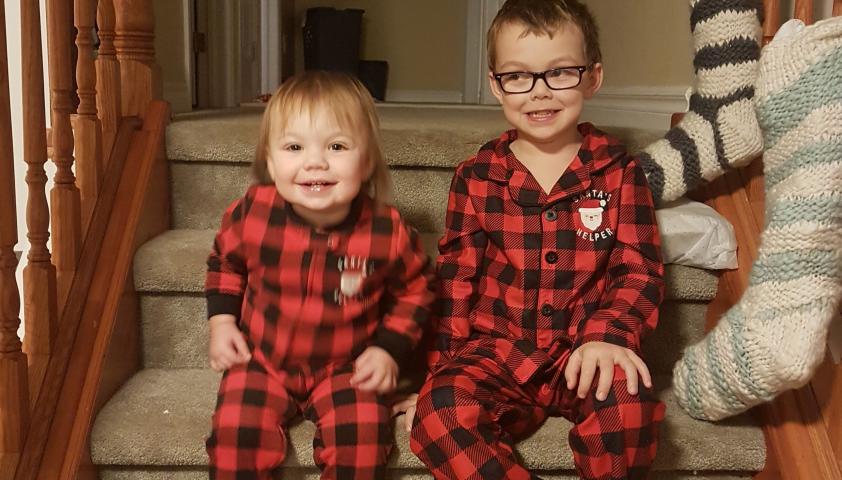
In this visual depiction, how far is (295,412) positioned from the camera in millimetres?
1219

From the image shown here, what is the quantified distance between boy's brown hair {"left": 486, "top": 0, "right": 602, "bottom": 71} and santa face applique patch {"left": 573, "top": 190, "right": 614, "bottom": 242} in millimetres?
220

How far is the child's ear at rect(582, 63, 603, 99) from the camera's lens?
1.31 meters

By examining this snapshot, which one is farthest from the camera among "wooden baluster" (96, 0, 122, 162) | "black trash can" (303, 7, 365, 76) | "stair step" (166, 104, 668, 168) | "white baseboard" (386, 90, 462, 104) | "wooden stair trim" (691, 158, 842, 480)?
"white baseboard" (386, 90, 462, 104)

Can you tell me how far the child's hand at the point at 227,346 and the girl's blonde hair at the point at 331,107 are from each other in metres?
0.26

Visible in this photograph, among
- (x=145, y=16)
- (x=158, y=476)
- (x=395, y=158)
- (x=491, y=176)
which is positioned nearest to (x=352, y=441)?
(x=158, y=476)

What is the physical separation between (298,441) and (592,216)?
588 mm

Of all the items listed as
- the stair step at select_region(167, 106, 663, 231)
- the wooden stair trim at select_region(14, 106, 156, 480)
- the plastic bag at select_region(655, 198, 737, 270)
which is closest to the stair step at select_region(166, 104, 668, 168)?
Result: the stair step at select_region(167, 106, 663, 231)

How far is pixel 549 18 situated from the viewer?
1.29 metres

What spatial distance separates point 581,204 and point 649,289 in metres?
0.18

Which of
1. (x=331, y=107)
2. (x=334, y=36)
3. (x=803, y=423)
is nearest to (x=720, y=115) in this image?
(x=803, y=423)

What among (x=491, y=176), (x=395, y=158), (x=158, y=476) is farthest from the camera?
(x=395, y=158)

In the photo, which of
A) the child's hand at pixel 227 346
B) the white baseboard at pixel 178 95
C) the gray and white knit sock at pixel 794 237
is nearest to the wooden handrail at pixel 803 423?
the gray and white knit sock at pixel 794 237

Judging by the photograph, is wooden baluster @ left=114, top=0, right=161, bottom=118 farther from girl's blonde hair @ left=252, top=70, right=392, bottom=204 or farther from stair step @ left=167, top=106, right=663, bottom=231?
girl's blonde hair @ left=252, top=70, right=392, bottom=204

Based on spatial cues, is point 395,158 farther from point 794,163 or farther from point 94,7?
point 794,163
